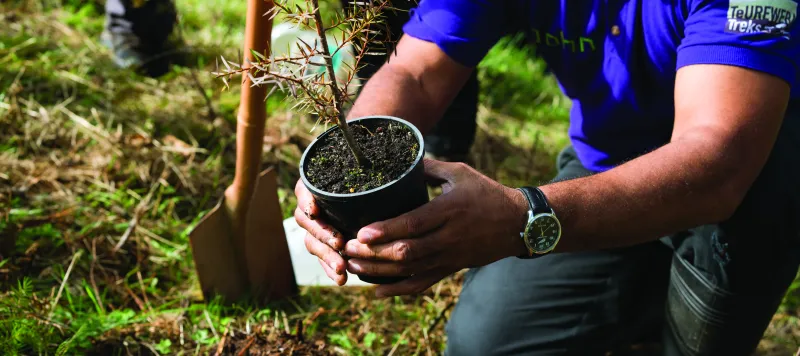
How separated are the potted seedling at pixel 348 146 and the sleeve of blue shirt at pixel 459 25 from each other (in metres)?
0.54

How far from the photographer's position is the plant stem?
1.19 m

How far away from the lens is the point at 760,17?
4.84ft

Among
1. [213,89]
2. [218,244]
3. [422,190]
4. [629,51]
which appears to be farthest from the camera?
[213,89]

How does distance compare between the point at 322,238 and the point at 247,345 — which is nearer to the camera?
the point at 322,238

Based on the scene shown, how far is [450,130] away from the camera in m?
2.90

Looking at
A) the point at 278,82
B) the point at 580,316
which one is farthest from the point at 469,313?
the point at 278,82

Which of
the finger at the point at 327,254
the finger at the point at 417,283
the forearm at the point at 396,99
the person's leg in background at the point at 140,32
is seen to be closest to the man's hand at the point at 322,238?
the finger at the point at 327,254

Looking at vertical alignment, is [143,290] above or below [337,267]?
below

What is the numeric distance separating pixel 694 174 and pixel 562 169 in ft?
2.87

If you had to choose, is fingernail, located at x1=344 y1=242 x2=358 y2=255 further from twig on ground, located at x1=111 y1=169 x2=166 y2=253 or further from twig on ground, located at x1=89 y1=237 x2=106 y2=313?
twig on ground, located at x1=111 y1=169 x2=166 y2=253

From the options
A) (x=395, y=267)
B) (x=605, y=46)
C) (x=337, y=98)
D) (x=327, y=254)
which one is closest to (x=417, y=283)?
(x=395, y=267)

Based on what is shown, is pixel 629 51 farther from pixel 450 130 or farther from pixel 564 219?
pixel 450 130

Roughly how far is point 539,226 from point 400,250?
30cm

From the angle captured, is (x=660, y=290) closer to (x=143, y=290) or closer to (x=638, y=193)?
(x=638, y=193)
